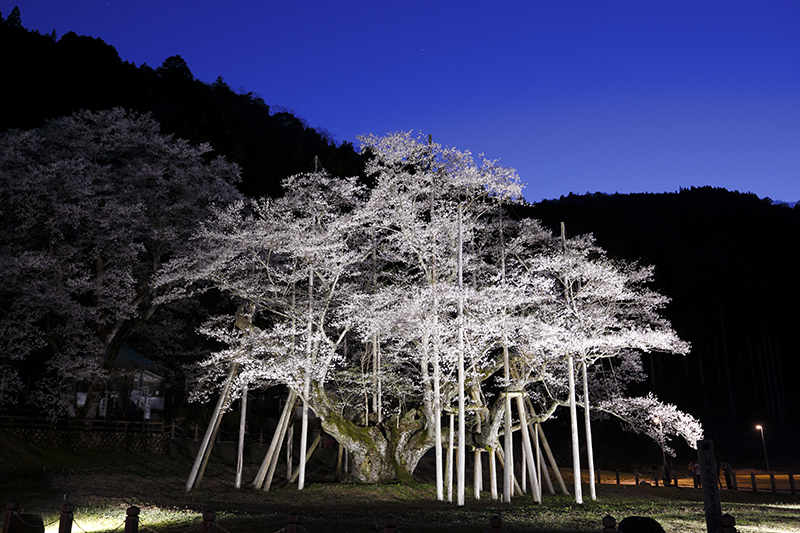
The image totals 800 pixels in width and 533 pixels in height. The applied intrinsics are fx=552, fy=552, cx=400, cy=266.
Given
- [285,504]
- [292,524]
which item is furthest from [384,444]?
[292,524]

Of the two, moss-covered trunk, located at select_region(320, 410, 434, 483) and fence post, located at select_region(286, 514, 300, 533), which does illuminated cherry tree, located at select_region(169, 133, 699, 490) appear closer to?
moss-covered trunk, located at select_region(320, 410, 434, 483)

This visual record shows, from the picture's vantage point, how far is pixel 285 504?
16.0m

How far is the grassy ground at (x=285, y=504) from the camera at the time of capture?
36.9 ft

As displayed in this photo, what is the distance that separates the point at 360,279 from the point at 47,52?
→ 43.7 metres

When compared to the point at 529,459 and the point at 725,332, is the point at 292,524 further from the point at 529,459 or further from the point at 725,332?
the point at 725,332

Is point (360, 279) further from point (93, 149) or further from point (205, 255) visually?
point (93, 149)

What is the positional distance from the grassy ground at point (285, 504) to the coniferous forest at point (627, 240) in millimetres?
20659

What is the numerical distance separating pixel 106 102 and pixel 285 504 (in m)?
44.8

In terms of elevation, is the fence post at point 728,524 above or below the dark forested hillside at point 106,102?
below

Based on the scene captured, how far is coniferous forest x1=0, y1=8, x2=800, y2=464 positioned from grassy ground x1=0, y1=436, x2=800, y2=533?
20659 mm

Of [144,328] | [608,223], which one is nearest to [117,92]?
[144,328]

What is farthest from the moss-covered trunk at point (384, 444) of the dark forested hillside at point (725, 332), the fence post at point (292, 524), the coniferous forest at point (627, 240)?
the dark forested hillside at point (725, 332)

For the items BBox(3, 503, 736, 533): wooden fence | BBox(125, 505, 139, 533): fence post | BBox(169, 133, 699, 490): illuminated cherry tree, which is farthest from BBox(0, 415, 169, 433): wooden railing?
BBox(125, 505, 139, 533): fence post

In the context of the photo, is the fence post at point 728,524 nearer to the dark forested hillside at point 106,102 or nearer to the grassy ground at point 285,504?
the grassy ground at point 285,504
